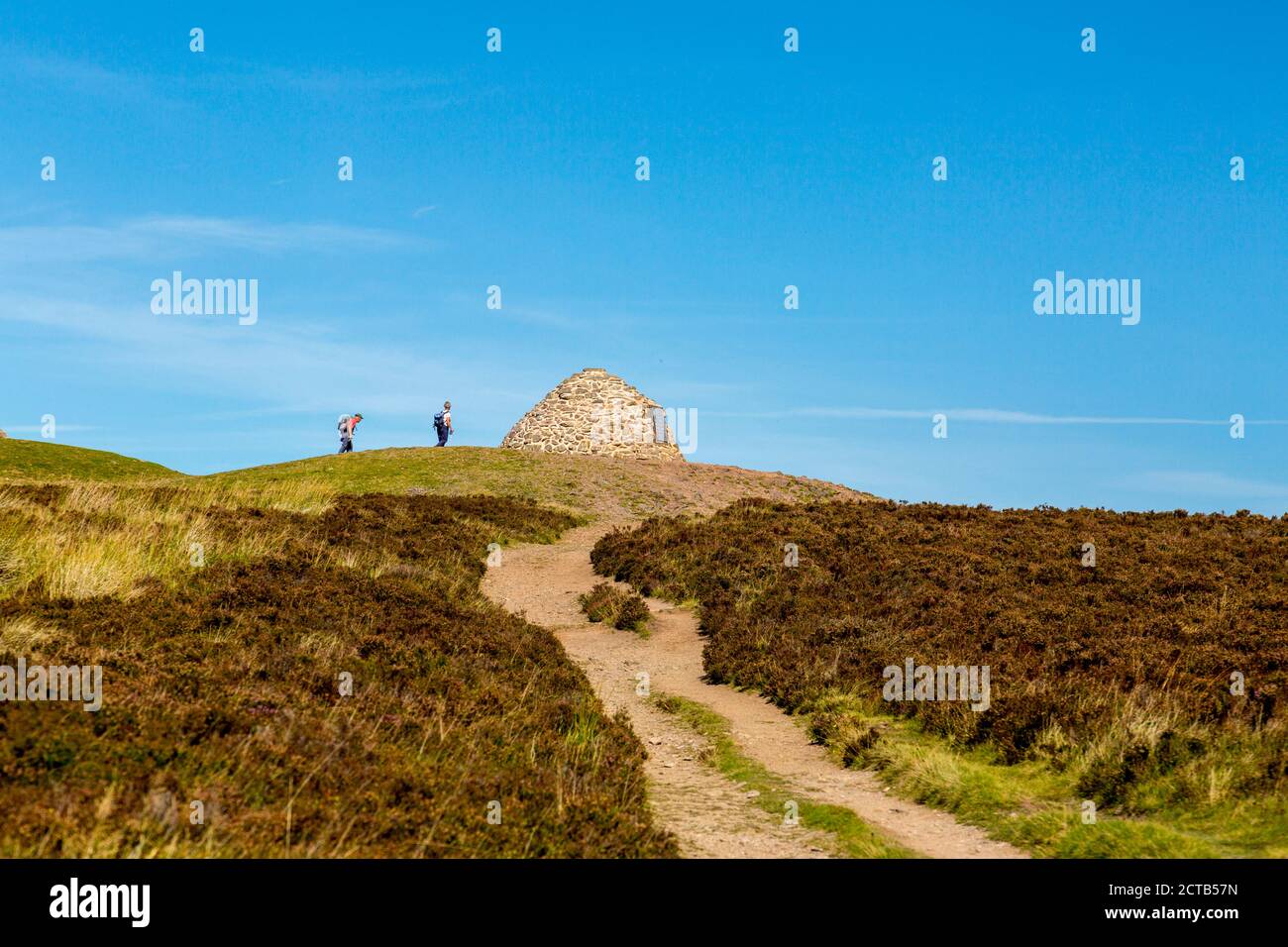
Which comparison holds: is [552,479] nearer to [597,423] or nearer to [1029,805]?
[597,423]

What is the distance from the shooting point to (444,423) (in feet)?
187

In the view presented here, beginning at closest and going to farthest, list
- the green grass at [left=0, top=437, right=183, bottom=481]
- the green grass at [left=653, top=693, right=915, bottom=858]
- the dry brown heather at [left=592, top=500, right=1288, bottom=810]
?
the green grass at [left=653, top=693, right=915, bottom=858]
the dry brown heather at [left=592, top=500, right=1288, bottom=810]
the green grass at [left=0, top=437, right=183, bottom=481]

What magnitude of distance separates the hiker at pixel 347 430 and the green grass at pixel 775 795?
42.7 m

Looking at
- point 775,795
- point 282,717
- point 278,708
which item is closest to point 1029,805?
point 775,795

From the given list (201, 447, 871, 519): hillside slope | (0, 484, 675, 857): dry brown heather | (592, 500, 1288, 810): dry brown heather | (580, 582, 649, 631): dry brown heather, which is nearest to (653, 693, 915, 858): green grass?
(0, 484, 675, 857): dry brown heather

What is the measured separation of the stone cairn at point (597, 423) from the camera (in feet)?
200

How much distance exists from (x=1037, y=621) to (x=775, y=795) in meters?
8.00

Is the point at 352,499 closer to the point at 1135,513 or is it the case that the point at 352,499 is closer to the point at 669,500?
the point at 669,500

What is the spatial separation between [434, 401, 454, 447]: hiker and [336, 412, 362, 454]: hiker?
180 inches

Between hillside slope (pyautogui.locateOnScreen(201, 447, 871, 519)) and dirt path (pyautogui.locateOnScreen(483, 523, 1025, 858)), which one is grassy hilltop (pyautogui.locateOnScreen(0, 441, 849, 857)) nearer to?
dirt path (pyautogui.locateOnScreen(483, 523, 1025, 858))

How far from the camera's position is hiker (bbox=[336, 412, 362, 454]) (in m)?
54.5
